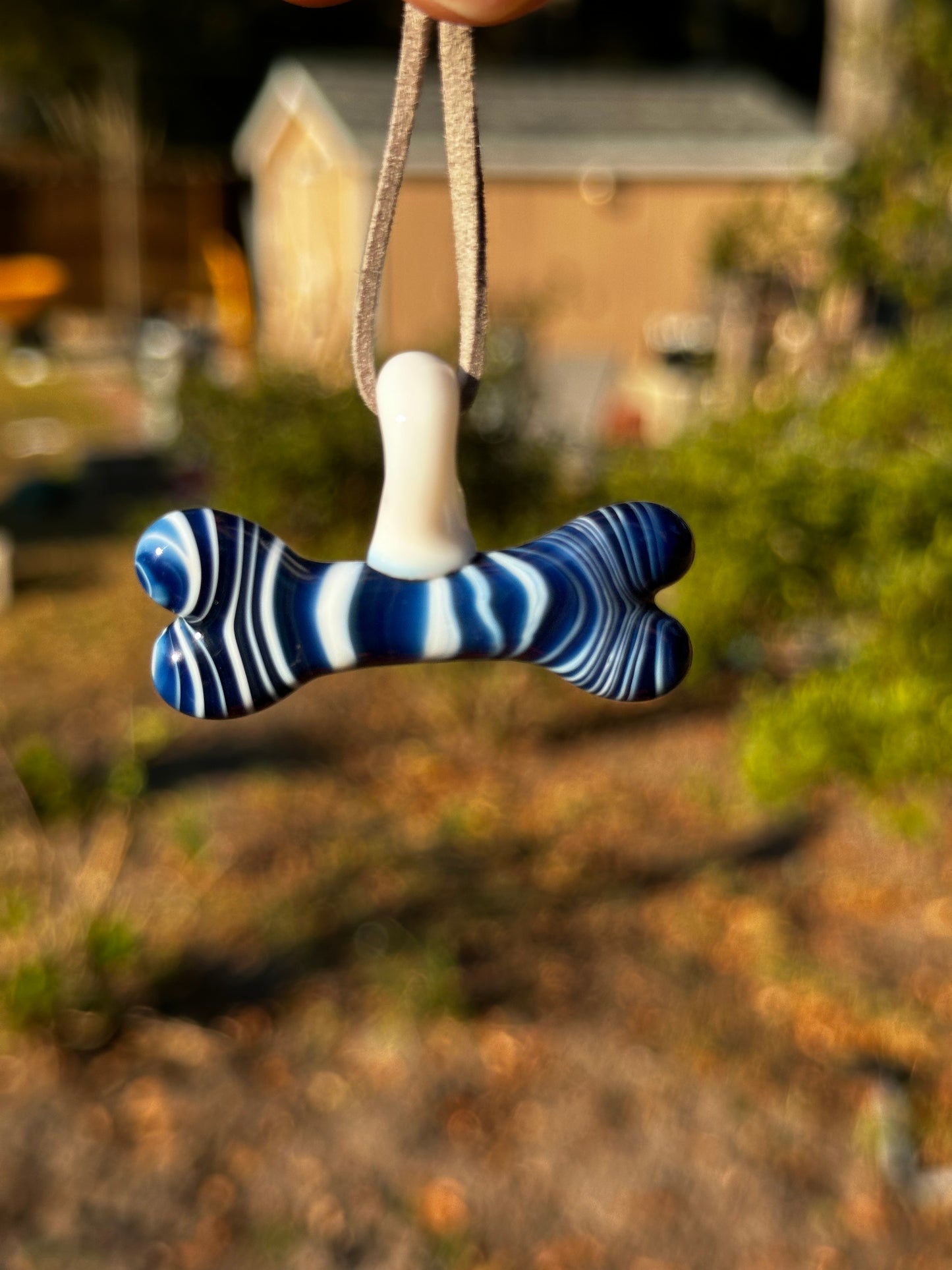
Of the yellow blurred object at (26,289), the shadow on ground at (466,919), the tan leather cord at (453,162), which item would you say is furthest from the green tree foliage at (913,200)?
the yellow blurred object at (26,289)

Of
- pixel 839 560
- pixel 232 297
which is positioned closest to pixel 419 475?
pixel 839 560

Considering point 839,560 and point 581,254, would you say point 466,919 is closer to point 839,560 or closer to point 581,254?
point 839,560

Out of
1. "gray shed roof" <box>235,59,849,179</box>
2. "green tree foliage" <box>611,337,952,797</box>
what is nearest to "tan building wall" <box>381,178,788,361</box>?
"gray shed roof" <box>235,59,849,179</box>

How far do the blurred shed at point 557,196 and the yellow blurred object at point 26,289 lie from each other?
3.49 m

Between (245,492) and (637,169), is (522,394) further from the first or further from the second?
(637,169)

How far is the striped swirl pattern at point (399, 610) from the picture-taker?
123cm

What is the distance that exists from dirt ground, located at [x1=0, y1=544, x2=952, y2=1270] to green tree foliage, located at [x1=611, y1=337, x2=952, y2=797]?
0.29 metres

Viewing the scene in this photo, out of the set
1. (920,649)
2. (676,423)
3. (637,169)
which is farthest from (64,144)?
(920,649)

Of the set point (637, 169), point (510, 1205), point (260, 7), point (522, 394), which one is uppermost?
point (260, 7)

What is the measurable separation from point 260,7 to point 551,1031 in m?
23.9

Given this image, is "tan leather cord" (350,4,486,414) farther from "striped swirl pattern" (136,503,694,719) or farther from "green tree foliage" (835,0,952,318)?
"green tree foliage" (835,0,952,318)

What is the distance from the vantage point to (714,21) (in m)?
25.5

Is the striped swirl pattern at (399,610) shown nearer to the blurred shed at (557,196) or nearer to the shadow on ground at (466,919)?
the shadow on ground at (466,919)

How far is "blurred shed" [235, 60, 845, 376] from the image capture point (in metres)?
13.1
